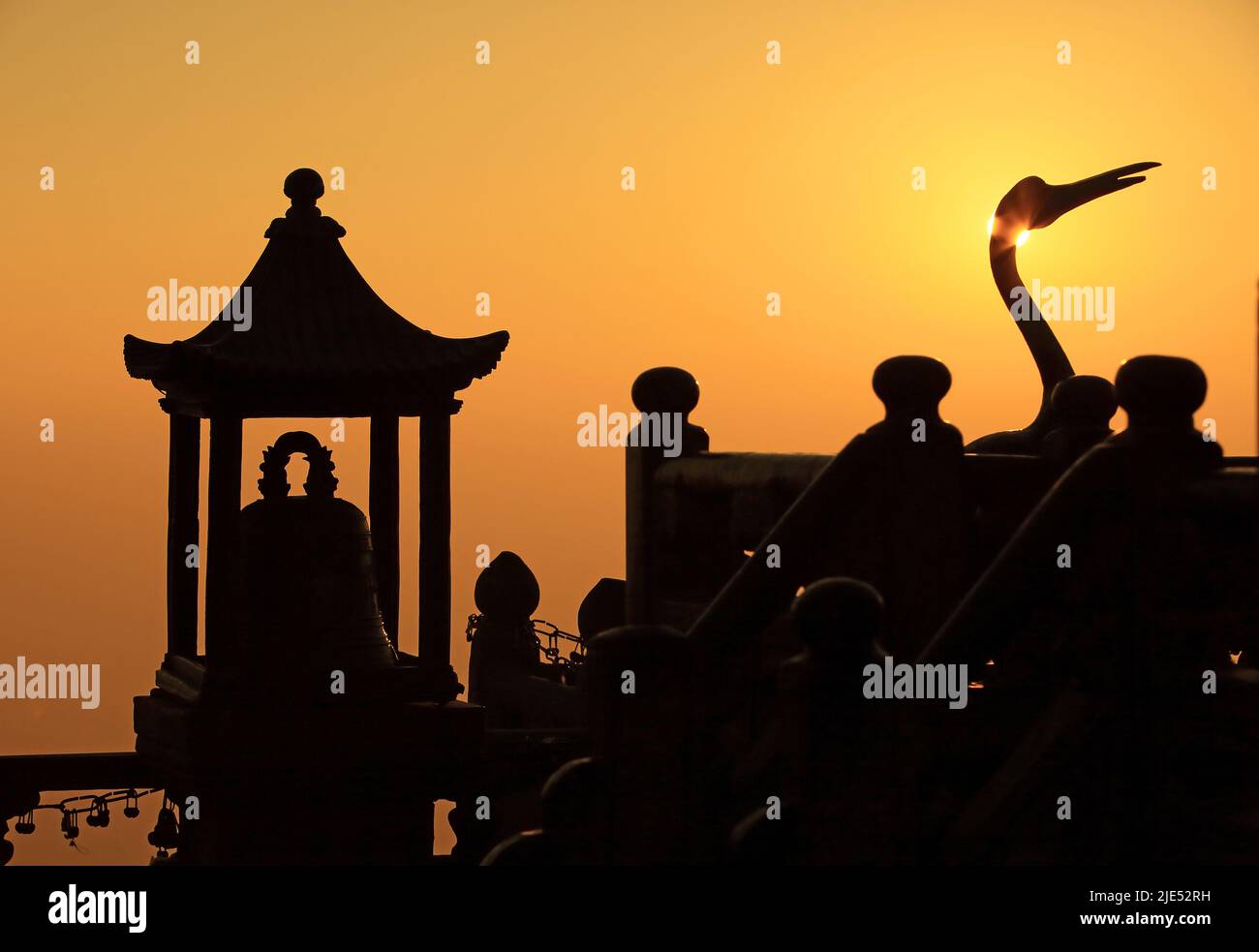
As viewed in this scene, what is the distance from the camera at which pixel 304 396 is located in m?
9.55

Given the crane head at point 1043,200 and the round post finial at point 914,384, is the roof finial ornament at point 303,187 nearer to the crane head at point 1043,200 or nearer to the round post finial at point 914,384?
the crane head at point 1043,200

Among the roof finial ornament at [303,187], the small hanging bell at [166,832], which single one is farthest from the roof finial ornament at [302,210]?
the small hanging bell at [166,832]

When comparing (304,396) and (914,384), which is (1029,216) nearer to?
(304,396)

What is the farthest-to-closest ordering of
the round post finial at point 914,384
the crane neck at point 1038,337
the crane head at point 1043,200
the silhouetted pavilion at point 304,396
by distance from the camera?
the crane head at point 1043,200
the silhouetted pavilion at point 304,396
the crane neck at point 1038,337
the round post finial at point 914,384

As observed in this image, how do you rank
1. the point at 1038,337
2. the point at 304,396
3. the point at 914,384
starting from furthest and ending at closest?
1. the point at 304,396
2. the point at 1038,337
3. the point at 914,384

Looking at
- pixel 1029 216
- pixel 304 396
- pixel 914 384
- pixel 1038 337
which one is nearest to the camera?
pixel 914 384

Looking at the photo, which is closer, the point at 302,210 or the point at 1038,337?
the point at 1038,337

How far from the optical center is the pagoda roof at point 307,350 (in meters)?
9.34

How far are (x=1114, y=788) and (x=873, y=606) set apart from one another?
2.22 ft

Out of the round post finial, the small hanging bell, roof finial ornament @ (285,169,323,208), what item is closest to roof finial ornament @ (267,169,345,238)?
roof finial ornament @ (285,169,323,208)

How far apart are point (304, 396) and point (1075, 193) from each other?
15.4 ft

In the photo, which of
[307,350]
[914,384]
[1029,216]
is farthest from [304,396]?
[914,384]
